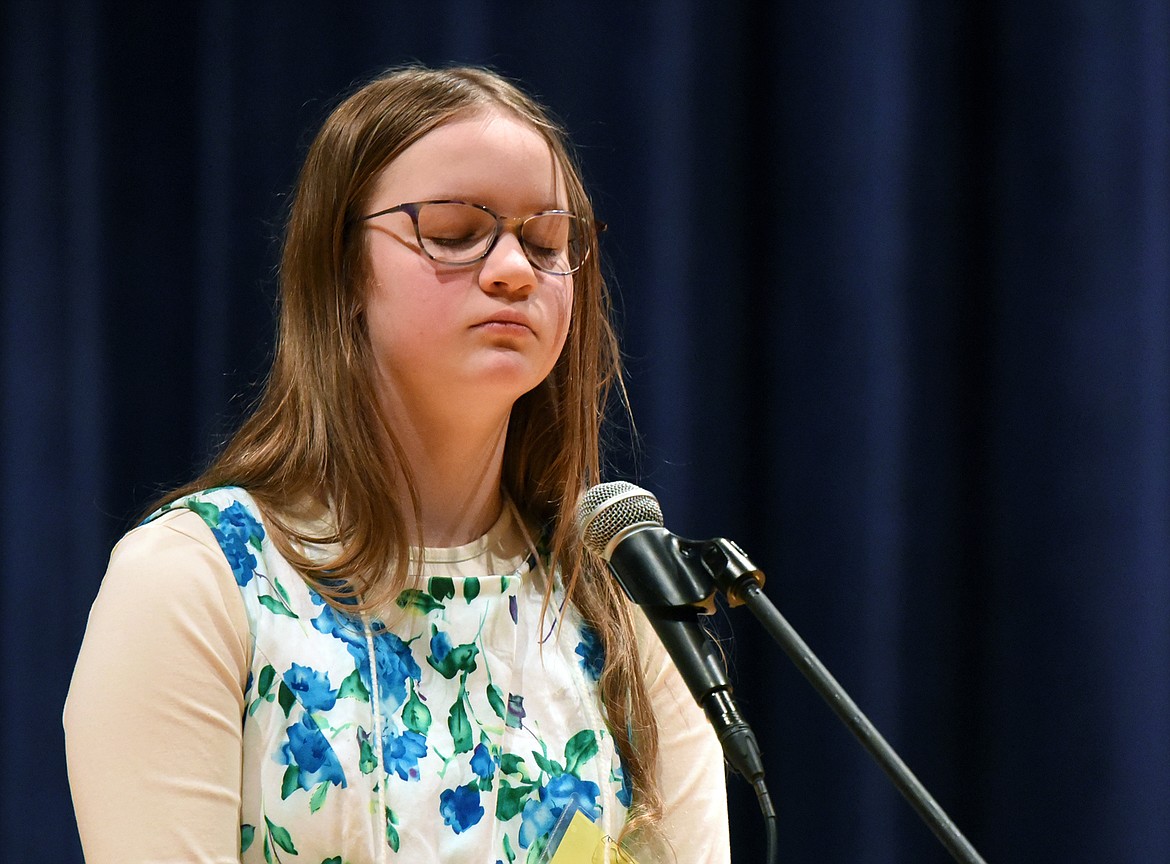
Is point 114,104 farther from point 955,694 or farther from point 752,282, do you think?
point 955,694

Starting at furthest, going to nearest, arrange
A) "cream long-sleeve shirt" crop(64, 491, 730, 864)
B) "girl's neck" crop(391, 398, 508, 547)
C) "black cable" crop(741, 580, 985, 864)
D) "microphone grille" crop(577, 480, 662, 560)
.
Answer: "girl's neck" crop(391, 398, 508, 547) → "cream long-sleeve shirt" crop(64, 491, 730, 864) → "microphone grille" crop(577, 480, 662, 560) → "black cable" crop(741, 580, 985, 864)

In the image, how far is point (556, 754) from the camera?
1030 mm

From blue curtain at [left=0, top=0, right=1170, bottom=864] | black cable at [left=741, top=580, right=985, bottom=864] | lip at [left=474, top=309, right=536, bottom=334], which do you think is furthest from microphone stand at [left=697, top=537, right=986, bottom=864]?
blue curtain at [left=0, top=0, right=1170, bottom=864]

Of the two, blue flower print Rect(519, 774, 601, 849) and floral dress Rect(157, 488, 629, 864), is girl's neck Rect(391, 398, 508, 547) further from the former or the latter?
blue flower print Rect(519, 774, 601, 849)

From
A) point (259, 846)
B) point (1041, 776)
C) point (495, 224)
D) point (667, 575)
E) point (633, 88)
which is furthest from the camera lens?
point (633, 88)

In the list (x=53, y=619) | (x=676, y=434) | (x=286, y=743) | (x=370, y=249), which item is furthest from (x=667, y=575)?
(x=53, y=619)

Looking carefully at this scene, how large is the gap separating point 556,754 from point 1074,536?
76 cm

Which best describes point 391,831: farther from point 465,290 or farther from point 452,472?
point 465,290

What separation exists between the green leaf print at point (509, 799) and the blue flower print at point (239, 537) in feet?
0.82

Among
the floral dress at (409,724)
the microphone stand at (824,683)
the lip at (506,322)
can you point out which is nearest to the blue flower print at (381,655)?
the floral dress at (409,724)

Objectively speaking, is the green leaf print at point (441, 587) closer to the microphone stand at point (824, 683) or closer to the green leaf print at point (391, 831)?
the green leaf print at point (391, 831)

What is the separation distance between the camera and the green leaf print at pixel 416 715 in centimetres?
98

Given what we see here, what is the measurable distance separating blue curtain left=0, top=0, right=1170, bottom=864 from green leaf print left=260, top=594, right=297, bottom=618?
65 centimetres

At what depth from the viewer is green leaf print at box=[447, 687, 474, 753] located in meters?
0.99
